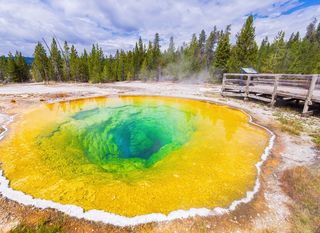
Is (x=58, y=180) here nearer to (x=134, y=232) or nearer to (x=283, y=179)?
(x=134, y=232)

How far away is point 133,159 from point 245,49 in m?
26.3

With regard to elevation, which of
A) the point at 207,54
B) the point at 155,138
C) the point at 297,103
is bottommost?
the point at 155,138

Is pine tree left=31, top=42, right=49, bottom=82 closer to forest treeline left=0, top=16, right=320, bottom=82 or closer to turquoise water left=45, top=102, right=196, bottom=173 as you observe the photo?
forest treeline left=0, top=16, right=320, bottom=82

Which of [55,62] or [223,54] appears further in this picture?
[55,62]

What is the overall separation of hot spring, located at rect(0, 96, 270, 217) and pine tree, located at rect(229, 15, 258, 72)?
17795 millimetres

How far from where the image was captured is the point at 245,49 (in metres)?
24.8

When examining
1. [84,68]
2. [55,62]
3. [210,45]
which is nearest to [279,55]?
[210,45]

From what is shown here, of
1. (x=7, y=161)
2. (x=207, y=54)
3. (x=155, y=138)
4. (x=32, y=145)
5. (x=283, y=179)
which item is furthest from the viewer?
(x=207, y=54)

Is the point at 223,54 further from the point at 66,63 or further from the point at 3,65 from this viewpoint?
the point at 3,65

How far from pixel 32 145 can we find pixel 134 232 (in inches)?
232

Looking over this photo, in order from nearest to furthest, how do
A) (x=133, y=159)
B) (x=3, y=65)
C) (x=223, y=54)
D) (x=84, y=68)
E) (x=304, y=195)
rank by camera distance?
(x=304, y=195) → (x=133, y=159) → (x=223, y=54) → (x=84, y=68) → (x=3, y=65)

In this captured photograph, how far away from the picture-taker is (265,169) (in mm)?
4957

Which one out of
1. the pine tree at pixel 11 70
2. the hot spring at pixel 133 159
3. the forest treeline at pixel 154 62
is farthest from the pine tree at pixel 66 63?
the hot spring at pixel 133 159

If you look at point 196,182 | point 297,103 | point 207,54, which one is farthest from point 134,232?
point 207,54
